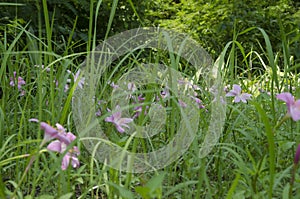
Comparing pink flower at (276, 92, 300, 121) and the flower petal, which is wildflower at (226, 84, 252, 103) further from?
the flower petal

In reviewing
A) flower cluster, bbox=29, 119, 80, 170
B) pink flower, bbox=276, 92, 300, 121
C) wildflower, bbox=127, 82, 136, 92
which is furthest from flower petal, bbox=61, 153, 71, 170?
wildflower, bbox=127, 82, 136, 92

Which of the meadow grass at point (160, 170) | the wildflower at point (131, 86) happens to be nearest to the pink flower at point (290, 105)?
the meadow grass at point (160, 170)

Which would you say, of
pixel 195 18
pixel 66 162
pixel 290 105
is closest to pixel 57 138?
pixel 66 162

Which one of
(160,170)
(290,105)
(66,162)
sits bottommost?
(160,170)

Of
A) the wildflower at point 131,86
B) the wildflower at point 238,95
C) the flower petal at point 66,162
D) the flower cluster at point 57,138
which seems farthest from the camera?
the wildflower at point 131,86

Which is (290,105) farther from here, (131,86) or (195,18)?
(195,18)

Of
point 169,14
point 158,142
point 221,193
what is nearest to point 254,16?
point 169,14

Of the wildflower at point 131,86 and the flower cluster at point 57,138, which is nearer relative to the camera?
the flower cluster at point 57,138

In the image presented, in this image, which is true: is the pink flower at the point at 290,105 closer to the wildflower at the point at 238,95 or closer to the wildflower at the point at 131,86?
the wildflower at the point at 238,95

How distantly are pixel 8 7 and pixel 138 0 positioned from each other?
1.46 meters

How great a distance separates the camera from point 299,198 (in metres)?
0.73

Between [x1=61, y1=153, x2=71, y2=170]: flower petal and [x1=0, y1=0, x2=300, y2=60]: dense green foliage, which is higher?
[x1=0, y1=0, x2=300, y2=60]: dense green foliage

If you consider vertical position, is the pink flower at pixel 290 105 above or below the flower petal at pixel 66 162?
above

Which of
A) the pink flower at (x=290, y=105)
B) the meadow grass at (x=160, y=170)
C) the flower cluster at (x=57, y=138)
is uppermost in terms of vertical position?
the pink flower at (x=290, y=105)
